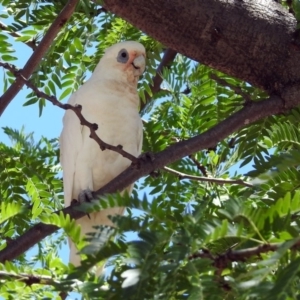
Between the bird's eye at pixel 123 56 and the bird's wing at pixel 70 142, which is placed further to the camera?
the bird's eye at pixel 123 56

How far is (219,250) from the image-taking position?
1720 millimetres

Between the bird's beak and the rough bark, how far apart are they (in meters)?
0.81

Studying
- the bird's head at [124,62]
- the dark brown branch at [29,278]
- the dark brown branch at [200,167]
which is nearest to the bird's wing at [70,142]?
the bird's head at [124,62]

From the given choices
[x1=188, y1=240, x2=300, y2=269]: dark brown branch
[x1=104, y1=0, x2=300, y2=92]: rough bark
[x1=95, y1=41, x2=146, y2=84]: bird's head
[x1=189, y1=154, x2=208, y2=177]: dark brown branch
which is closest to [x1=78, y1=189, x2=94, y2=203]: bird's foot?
[x1=189, y1=154, x2=208, y2=177]: dark brown branch

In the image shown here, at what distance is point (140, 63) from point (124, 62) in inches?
11.1

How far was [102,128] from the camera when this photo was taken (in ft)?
10.5

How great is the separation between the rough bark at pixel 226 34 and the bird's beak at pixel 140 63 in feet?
2.65

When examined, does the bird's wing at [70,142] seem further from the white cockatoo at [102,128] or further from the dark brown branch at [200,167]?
the dark brown branch at [200,167]

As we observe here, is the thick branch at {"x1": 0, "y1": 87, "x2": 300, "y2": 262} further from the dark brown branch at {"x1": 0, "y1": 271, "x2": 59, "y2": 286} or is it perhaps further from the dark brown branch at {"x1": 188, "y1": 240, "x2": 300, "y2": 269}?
the dark brown branch at {"x1": 188, "y1": 240, "x2": 300, "y2": 269}

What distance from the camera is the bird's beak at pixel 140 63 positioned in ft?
10.1

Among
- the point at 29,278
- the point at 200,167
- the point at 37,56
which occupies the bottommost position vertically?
the point at 29,278

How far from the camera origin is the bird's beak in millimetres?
3086

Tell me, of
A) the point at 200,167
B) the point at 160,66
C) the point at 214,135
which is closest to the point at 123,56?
the point at 160,66

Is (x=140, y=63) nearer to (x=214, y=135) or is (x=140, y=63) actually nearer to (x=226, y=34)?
(x=226, y=34)
